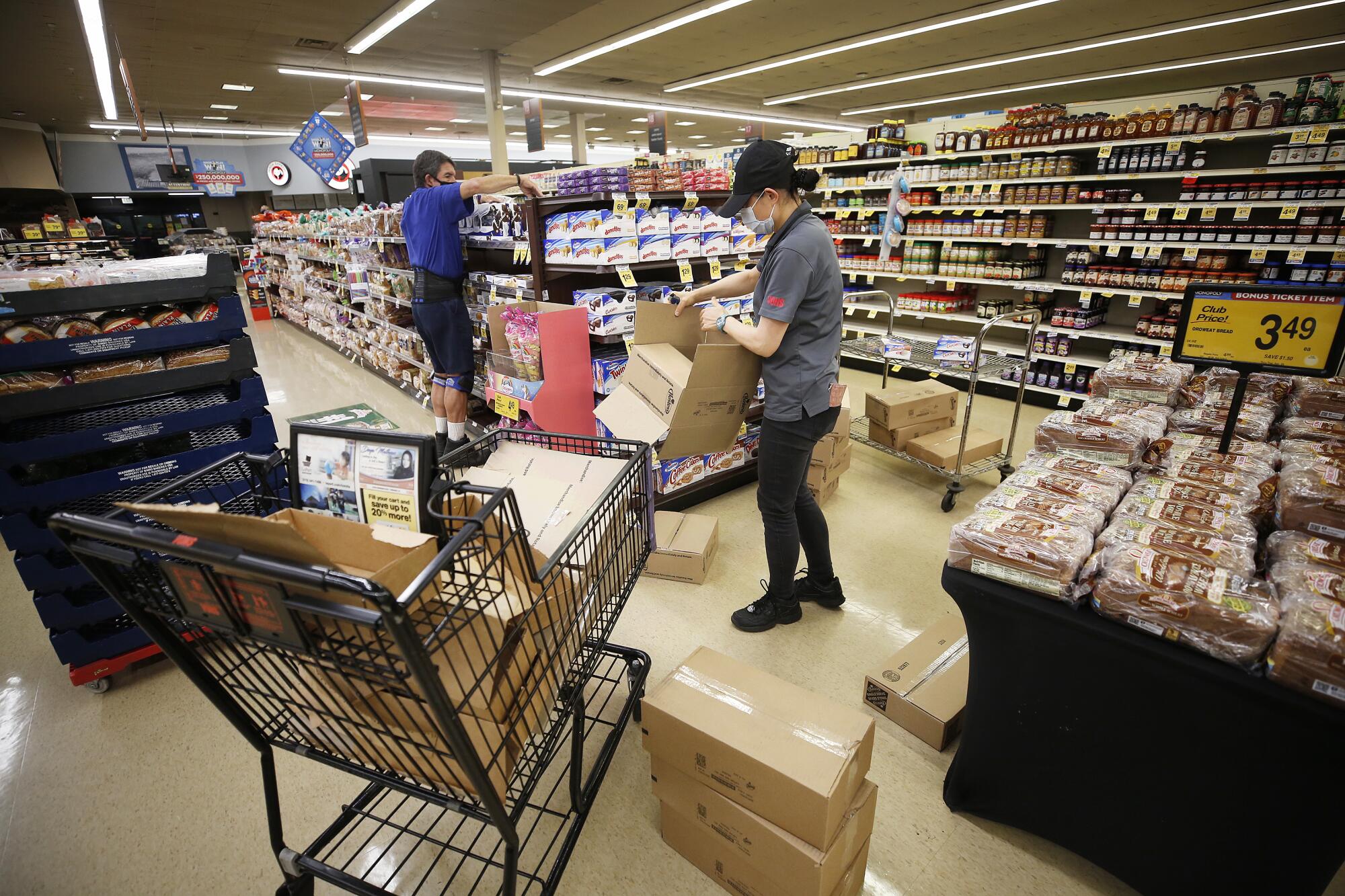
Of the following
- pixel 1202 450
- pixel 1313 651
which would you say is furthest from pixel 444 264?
pixel 1313 651

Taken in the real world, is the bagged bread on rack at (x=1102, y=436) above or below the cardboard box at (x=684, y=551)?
above

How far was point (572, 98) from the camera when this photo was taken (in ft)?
43.7

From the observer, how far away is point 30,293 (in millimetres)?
2096

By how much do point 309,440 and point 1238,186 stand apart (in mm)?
6459

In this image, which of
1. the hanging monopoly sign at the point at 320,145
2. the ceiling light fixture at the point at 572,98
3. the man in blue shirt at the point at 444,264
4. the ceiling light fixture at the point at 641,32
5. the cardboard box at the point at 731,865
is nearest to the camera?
the cardboard box at the point at 731,865

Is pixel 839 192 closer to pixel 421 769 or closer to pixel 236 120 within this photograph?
pixel 421 769

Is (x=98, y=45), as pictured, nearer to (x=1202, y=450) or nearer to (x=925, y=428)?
(x=925, y=428)

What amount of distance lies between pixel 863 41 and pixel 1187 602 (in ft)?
36.0

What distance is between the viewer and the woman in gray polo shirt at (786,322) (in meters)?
2.10

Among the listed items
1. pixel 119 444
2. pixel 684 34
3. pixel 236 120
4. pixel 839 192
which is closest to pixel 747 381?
pixel 119 444

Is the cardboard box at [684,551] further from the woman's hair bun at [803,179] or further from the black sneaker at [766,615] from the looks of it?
the woman's hair bun at [803,179]

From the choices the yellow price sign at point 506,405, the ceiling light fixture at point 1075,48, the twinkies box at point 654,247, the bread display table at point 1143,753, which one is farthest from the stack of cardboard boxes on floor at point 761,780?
the ceiling light fixture at point 1075,48

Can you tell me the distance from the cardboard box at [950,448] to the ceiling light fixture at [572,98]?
25.8ft

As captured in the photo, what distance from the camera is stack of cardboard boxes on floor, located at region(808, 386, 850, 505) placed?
11.9ft
